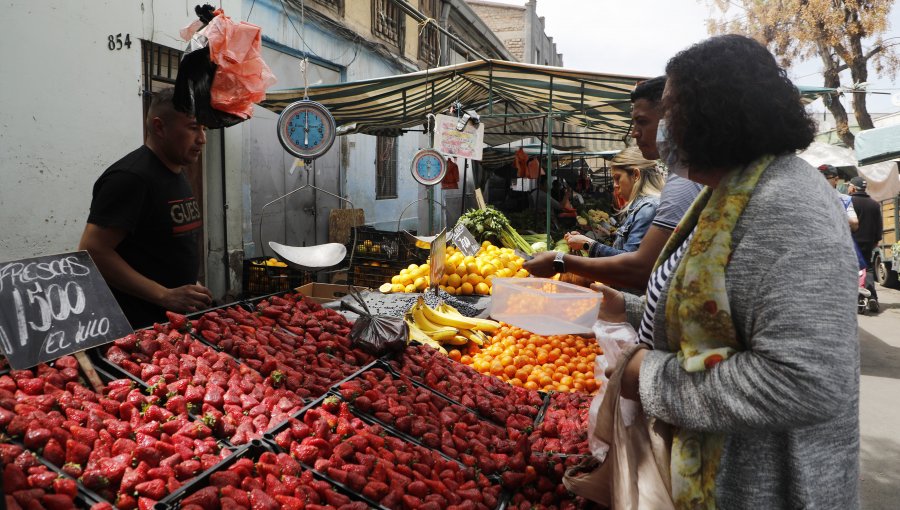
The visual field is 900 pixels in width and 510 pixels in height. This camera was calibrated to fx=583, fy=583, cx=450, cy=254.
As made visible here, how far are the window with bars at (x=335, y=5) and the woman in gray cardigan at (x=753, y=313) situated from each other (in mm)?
9246

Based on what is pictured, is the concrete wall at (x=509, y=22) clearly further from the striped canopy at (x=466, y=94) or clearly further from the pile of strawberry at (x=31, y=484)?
the pile of strawberry at (x=31, y=484)

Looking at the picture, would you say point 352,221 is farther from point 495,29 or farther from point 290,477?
point 495,29

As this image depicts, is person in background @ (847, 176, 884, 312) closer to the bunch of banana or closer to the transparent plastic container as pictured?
the bunch of banana

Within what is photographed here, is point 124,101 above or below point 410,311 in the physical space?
above

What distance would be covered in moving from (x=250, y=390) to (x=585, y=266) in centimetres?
169

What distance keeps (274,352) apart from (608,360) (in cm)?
162

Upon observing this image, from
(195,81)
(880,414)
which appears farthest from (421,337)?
(880,414)

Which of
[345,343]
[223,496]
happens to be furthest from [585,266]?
[223,496]

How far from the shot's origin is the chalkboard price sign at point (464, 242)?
5.93m

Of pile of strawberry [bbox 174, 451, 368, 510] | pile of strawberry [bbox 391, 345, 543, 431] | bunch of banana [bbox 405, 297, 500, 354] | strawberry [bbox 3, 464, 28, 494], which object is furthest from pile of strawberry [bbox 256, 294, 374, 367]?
strawberry [bbox 3, 464, 28, 494]

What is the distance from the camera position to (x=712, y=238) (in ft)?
4.14

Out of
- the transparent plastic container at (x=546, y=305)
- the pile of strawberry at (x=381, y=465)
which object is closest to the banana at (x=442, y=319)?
the transparent plastic container at (x=546, y=305)

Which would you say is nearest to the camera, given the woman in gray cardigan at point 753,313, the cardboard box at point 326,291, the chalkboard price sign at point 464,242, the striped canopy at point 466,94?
the woman in gray cardigan at point 753,313

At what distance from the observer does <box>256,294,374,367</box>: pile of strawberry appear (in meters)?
2.87
